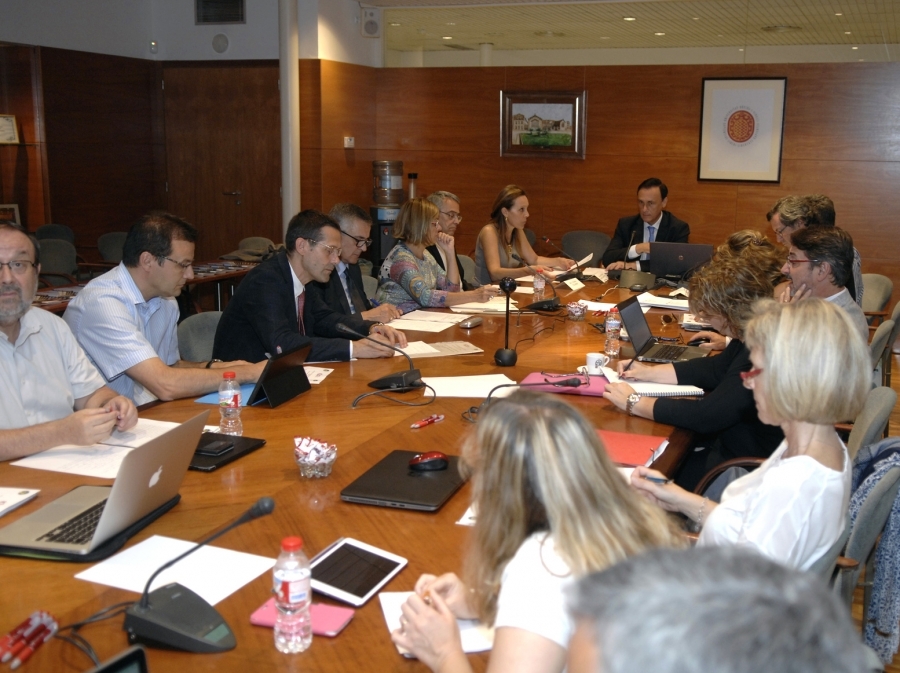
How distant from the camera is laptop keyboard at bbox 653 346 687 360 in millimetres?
3639

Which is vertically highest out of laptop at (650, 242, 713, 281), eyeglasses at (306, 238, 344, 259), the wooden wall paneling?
the wooden wall paneling

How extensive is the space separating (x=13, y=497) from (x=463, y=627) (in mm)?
1123

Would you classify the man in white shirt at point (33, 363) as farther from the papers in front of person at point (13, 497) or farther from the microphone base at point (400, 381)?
the microphone base at point (400, 381)

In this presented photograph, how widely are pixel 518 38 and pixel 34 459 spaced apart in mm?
7583

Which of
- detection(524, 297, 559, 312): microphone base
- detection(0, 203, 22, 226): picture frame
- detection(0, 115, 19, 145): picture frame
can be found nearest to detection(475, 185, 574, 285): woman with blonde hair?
detection(524, 297, 559, 312): microphone base

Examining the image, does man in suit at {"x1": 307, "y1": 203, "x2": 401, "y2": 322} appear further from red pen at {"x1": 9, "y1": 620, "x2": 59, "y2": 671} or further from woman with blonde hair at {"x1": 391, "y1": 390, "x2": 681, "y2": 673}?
woman with blonde hair at {"x1": 391, "y1": 390, "x2": 681, "y2": 673}

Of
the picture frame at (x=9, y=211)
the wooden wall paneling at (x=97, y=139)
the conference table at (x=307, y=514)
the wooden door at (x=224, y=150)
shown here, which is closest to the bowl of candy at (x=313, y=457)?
the conference table at (x=307, y=514)

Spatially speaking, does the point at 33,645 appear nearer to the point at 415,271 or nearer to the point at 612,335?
the point at 612,335

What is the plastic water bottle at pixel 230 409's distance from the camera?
253cm

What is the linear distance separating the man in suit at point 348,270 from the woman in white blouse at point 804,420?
2.78m

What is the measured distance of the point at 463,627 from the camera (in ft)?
5.01

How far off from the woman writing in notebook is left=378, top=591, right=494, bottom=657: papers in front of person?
137 cm

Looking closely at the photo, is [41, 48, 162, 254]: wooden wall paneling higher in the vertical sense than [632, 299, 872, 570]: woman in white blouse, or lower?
higher

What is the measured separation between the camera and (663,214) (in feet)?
21.6
